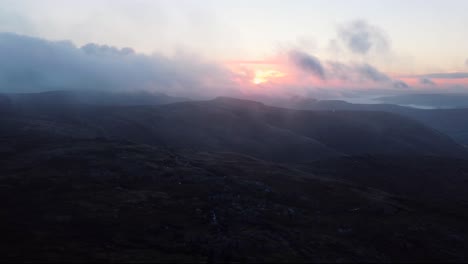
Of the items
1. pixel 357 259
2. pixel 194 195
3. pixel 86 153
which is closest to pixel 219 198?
pixel 194 195

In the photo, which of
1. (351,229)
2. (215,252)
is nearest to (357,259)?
(351,229)

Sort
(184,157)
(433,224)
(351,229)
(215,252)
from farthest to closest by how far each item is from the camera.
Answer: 1. (184,157)
2. (433,224)
3. (351,229)
4. (215,252)

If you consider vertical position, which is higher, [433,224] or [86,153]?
[86,153]

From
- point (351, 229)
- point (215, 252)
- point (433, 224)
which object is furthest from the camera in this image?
point (433, 224)

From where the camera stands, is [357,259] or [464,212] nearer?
[357,259]

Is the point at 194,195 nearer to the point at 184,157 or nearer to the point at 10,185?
the point at 10,185

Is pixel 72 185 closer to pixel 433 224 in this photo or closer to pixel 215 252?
pixel 215 252

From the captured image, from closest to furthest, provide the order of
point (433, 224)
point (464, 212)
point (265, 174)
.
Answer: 1. point (433, 224)
2. point (464, 212)
3. point (265, 174)

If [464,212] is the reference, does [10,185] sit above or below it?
above

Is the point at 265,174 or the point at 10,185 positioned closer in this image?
the point at 10,185
